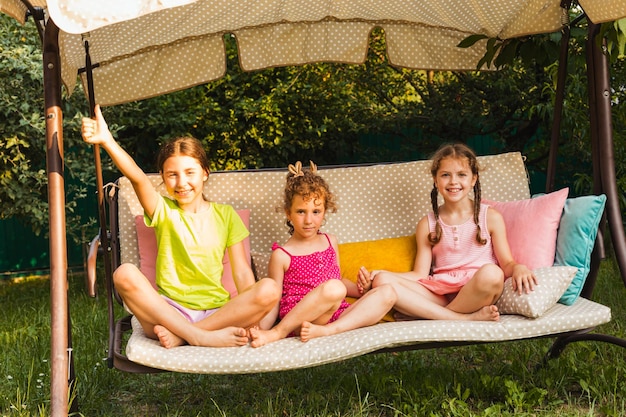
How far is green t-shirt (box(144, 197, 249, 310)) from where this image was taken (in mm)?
3102

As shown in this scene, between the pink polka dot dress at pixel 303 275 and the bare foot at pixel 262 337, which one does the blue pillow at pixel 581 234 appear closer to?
the pink polka dot dress at pixel 303 275

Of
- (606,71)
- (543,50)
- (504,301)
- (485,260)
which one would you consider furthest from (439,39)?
(504,301)

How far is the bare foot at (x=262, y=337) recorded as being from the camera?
8.84 ft

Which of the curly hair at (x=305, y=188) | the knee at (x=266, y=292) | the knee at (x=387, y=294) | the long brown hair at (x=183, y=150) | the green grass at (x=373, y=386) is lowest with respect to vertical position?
the green grass at (x=373, y=386)

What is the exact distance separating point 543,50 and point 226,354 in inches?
86.3

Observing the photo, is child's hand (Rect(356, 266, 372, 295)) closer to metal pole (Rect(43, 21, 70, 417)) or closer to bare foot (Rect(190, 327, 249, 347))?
bare foot (Rect(190, 327, 249, 347))

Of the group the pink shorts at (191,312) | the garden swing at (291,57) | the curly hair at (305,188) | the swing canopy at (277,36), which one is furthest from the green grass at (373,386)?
the swing canopy at (277,36)

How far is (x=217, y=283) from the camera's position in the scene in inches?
124

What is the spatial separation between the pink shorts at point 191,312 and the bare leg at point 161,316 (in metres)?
0.24

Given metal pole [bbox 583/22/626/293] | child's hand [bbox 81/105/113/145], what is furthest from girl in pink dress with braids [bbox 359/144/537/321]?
child's hand [bbox 81/105/113/145]

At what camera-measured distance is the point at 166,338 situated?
268 centimetres

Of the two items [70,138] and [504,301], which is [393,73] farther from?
[504,301]

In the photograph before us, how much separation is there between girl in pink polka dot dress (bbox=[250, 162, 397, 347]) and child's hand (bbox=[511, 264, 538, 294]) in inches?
17.8

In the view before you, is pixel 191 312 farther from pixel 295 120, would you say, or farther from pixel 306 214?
pixel 295 120
